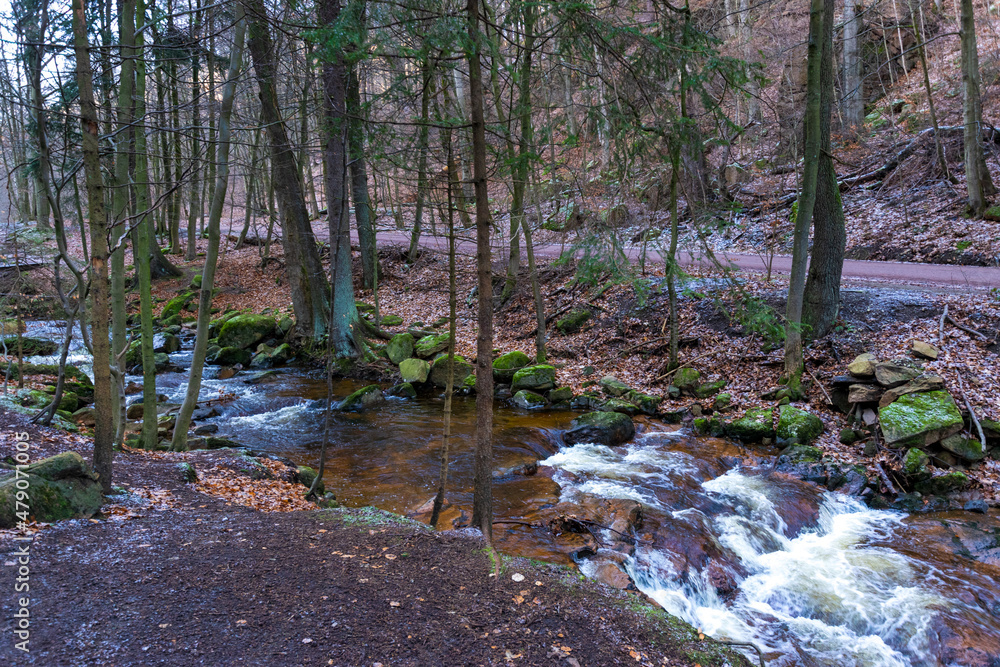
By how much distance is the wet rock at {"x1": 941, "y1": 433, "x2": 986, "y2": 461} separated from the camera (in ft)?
25.7

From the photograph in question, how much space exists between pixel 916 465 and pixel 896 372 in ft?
5.32

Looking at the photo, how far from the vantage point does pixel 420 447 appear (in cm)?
982

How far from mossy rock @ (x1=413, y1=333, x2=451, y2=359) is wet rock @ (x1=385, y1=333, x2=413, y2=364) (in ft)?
0.66

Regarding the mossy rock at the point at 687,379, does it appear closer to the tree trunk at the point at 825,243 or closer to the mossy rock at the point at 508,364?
the tree trunk at the point at 825,243

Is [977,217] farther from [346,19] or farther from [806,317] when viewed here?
[346,19]

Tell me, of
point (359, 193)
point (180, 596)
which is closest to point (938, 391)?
point (180, 596)

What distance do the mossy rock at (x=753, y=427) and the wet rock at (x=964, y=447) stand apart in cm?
233

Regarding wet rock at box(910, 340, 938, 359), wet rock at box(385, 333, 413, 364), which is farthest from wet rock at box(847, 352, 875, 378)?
wet rock at box(385, 333, 413, 364)

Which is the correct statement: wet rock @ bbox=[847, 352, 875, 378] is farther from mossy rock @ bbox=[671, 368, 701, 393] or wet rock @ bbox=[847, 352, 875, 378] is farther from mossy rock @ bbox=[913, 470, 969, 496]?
mossy rock @ bbox=[671, 368, 701, 393]

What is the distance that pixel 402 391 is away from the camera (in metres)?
13.0

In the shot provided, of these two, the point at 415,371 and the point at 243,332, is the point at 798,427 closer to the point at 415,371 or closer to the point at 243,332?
the point at 415,371

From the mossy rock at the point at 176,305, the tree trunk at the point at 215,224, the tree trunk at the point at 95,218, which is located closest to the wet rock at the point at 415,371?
the tree trunk at the point at 215,224

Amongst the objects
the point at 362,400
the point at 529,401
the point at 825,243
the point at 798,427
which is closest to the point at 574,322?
the point at 529,401

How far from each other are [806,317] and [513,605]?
8880mm
